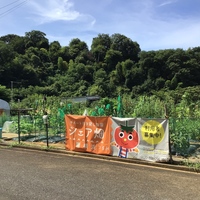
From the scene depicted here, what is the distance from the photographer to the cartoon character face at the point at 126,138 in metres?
→ 8.56

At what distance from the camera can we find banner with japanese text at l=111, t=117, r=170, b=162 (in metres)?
8.08

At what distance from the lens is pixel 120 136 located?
888 cm

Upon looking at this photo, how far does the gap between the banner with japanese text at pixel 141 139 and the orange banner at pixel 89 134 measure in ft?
0.91

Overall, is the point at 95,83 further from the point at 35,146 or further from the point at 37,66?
the point at 35,146

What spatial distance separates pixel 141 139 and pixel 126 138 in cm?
56

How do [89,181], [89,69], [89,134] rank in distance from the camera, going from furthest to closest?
[89,69], [89,134], [89,181]

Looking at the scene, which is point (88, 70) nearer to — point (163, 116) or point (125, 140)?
point (163, 116)

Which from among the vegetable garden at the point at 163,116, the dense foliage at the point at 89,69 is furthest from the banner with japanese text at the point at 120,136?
the dense foliage at the point at 89,69

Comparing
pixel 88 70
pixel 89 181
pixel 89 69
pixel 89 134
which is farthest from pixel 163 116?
pixel 89 69

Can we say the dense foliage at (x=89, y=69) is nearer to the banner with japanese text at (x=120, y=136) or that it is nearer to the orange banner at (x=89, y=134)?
the orange banner at (x=89, y=134)

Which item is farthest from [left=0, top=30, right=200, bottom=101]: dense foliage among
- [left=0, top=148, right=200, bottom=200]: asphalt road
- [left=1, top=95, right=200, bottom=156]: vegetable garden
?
[left=0, top=148, right=200, bottom=200]: asphalt road

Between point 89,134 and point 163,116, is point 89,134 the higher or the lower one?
the lower one

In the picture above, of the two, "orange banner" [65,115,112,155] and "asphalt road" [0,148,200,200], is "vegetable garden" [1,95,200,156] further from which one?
"orange banner" [65,115,112,155]

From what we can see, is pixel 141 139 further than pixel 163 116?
No
